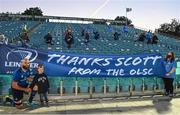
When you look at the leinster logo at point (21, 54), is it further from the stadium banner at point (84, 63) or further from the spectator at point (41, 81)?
the spectator at point (41, 81)

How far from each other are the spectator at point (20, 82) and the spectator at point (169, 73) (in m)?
5.06

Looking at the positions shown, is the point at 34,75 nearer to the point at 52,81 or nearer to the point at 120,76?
the point at 52,81

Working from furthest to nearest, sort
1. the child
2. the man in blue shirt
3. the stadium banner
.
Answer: the stadium banner, the child, the man in blue shirt

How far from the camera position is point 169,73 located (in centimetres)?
1314

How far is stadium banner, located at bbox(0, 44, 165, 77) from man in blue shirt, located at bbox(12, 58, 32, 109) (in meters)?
0.54

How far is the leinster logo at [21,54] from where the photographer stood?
11.7 meters

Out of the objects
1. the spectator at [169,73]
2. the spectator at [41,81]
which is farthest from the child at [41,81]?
the spectator at [169,73]

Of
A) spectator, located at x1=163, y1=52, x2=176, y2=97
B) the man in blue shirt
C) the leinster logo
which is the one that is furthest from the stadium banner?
the man in blue shirt

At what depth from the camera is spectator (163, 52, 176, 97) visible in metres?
13.1

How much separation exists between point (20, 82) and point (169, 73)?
212 inches

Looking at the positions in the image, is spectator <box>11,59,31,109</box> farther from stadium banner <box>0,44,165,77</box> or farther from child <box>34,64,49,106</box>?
stadium banner <box>0,44,165,77</box>

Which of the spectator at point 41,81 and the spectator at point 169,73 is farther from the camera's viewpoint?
the spectator at point 169,73

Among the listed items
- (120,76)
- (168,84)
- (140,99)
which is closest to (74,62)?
(120,76)

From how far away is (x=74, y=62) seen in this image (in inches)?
477
